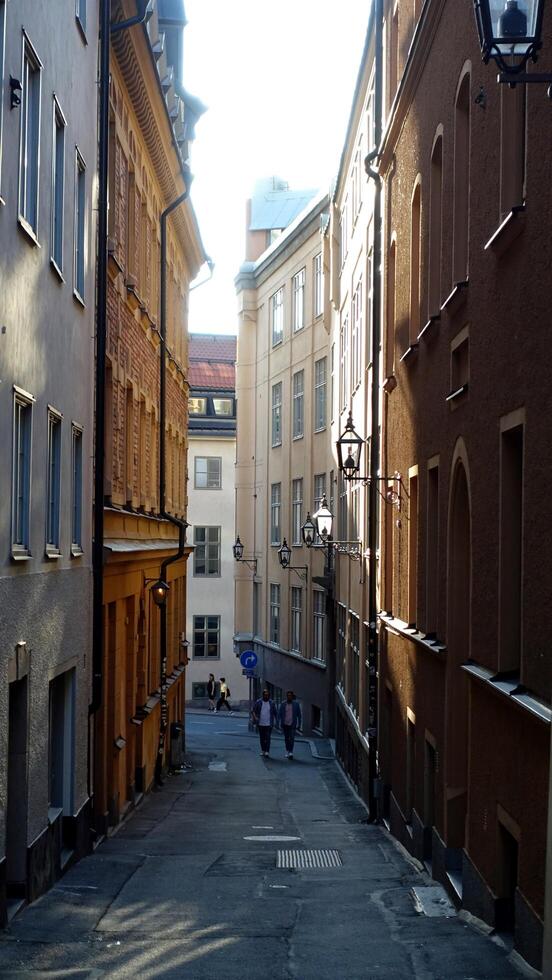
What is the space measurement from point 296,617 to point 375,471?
21017 mm

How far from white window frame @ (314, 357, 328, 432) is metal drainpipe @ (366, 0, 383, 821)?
643 inches

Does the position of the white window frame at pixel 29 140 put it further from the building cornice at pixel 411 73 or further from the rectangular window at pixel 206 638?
the rectangular window at pixel 206 638

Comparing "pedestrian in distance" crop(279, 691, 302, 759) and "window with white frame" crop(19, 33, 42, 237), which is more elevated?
"window with white frame" crop(19, 33, 42, 237)

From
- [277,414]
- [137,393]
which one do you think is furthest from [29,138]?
[277,414]

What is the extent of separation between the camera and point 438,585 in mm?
→ 14602

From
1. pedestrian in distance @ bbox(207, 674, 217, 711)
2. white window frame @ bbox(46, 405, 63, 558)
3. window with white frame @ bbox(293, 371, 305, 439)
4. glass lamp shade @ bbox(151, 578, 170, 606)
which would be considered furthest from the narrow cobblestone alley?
pedestrian in distance @ bbox(207, 674, 217, 711)

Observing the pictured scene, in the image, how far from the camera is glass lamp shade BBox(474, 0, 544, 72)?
21.7ft

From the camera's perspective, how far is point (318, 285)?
1596 inches

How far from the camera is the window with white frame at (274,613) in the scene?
45.1m

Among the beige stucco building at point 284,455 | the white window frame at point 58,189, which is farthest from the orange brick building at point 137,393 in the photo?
the beige stucco building at point 284,455

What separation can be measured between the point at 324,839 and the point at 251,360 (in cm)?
3223

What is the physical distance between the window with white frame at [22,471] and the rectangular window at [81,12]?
518 cm

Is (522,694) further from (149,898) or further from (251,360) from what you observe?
(251,360)

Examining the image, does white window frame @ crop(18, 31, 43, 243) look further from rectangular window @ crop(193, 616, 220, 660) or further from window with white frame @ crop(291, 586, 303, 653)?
rectangular window @ crop(193, 616, 220, 660)
